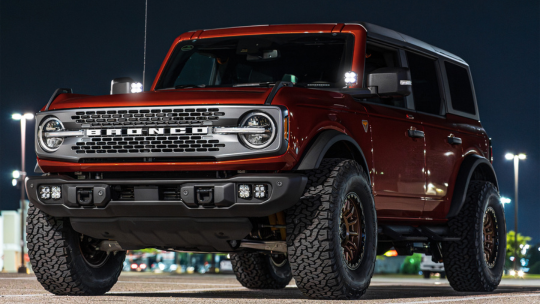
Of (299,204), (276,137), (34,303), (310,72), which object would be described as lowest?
(34,303)

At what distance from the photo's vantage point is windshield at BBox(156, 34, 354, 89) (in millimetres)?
8172

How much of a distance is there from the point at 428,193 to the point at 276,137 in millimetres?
3027

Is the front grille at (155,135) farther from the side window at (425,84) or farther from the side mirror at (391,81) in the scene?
the side window at (425,84)

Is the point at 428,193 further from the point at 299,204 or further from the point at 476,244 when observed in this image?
the point at 299,204

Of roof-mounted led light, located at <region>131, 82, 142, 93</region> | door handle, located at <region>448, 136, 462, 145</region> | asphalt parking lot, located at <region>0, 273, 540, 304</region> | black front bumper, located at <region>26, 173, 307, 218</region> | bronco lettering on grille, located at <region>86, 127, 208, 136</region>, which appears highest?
roof-mounted led light, located at <region>131, 82, 142, 93</region>

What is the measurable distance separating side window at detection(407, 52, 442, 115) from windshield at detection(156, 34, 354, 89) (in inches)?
50.0

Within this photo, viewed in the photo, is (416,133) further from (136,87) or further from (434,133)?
(136,87)

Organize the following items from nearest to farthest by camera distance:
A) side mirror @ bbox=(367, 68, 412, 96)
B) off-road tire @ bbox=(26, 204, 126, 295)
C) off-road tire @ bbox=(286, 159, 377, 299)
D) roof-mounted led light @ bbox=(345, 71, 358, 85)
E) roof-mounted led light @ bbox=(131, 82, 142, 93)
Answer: off-road tire @ bbox=(286, 159, 377, 299), off-road tire @ bbox=(26, 204, 126, 295), side mirror @ bbox=(367, 68, 412, 96), roof-mounted led light @ bbox=(345, 71, 358, 85), roof-mounted led light @ bbox=(131, 82, 142, 93)

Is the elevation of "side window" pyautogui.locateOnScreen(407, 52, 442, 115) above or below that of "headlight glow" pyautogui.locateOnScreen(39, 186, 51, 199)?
above

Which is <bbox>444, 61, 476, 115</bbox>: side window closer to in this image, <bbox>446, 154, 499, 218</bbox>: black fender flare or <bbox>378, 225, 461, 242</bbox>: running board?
<bbox>446, 154, 499, 218</bbox>: black fender flare

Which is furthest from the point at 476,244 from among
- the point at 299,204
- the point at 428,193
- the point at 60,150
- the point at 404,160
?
the point at 60,150

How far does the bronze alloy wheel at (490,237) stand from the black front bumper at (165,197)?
14.6 ft

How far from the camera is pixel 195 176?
263 inches

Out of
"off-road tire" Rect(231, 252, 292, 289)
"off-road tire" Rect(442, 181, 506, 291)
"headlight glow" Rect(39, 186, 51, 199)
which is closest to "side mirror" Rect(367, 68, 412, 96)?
"off-road tire" Rect(442, 181, 506, 291)
